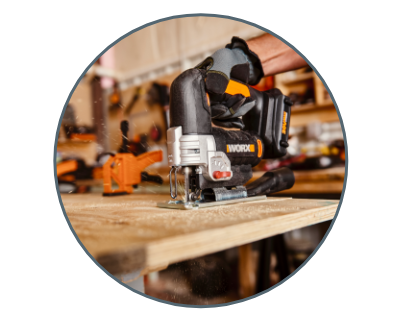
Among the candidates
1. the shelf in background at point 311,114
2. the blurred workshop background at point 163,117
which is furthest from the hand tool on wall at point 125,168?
the shelf in background at point 311,114

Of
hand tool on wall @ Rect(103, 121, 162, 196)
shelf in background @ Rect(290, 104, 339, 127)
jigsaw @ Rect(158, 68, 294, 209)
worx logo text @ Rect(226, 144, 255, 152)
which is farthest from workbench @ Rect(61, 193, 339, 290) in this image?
shelf in background @ Rect(290, 104, 339, 127)

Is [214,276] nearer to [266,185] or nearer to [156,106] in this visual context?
[266,185]

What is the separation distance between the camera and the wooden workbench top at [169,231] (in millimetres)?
592

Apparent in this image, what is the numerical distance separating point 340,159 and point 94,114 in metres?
1.29

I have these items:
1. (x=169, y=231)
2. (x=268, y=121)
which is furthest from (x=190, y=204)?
(x=268, y=121)

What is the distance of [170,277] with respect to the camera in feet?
3.63

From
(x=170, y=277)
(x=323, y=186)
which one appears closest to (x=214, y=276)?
(x=170, y=277)

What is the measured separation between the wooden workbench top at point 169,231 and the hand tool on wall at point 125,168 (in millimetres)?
596

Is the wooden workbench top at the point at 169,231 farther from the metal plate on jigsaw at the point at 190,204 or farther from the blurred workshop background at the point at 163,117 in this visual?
the blurred workshop background at the point at 163,117

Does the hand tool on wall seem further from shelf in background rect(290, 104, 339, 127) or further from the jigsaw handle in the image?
shelf in background rect(290, 104, 339, 127)

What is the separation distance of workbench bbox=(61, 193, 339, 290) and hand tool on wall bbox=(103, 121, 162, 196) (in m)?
0.60

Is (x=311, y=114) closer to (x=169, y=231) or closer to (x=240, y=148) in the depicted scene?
A: (x=240, y=148)

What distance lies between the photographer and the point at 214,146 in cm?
107

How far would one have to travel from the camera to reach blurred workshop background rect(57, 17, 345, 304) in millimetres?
1388
